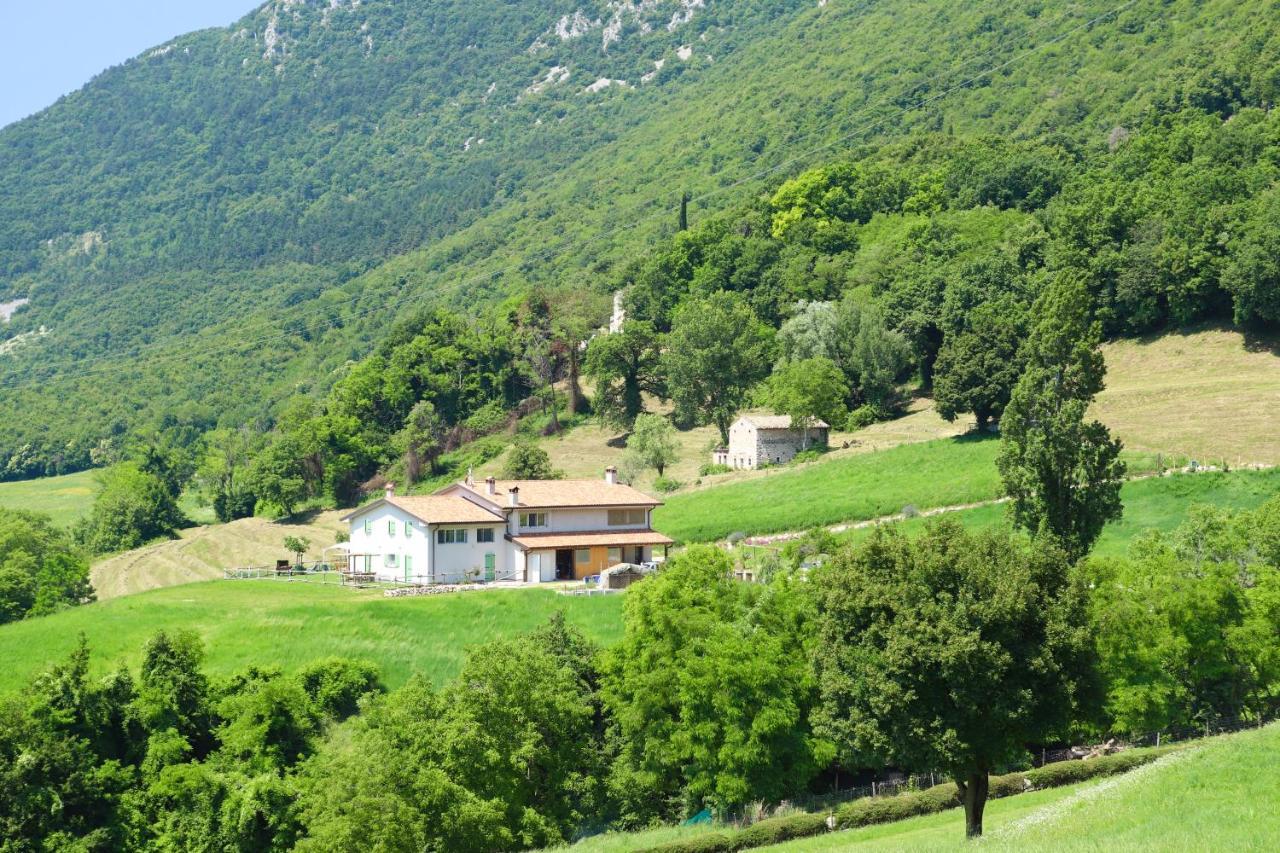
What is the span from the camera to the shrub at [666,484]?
92.8 metres

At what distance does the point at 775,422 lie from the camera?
96562 millimetres

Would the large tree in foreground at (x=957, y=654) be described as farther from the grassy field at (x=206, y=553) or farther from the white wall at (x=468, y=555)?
the grassy field at (x=206, y=553)

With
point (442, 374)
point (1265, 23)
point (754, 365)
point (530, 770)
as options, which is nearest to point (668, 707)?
point (530, 770)

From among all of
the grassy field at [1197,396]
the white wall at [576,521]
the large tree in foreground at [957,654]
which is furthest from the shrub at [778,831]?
the grassy field at [1197,396]

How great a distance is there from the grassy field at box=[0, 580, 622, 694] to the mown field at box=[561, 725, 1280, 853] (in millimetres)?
21362

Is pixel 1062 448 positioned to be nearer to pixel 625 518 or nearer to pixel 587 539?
pixel 587 539

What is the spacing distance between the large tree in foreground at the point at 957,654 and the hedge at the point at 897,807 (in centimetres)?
539

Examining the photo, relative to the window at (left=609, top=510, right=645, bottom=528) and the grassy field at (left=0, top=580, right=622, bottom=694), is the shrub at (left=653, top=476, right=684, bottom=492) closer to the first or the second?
the window at (left=609, top=510, right=645, bottom=528)

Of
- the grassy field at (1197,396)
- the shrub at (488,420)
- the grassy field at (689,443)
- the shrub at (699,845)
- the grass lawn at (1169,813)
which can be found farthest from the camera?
the shrub at (488,420)

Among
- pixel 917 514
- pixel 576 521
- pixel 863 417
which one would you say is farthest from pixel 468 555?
pixel 863 417

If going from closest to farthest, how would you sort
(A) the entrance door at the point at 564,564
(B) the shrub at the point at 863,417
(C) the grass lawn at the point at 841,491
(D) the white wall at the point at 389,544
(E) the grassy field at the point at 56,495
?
(D) the white wall at the point at 389,544 → (A) the entrance door at the point at 564,564 → (C) the grass lawn at the point at 841,491 → (B) the shrub at the point at 863,417 → (E) the grassy field at the point at 56,495

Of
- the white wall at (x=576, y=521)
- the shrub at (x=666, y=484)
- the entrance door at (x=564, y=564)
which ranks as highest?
the shrub at (x=666, y=484)

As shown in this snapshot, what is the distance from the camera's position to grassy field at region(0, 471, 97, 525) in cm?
14062

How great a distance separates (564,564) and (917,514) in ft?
61.8
